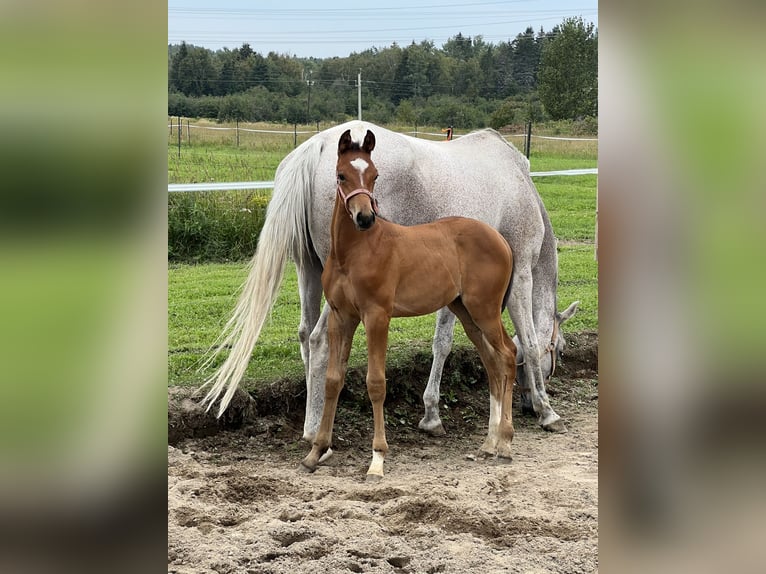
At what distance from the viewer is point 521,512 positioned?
346 cm

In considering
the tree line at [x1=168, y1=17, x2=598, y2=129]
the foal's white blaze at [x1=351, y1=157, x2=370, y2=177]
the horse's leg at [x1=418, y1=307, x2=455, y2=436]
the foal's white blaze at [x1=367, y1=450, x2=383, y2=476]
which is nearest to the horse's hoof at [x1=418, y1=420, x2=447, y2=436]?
the horse's leg at [x1=418, y1=307, x2=455, y2=436]

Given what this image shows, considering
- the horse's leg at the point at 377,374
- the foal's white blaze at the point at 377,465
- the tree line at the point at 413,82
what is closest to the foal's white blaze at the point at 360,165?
the horse's leg at the point at 377,374

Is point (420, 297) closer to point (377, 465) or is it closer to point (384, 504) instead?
point (377, 465)

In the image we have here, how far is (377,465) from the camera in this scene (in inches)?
159

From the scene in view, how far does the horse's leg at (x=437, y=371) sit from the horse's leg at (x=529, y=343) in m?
0.44

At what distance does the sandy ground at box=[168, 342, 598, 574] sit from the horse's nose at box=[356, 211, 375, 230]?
1292 millimetres

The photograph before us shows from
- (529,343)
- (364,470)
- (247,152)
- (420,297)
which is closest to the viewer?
(420,297)

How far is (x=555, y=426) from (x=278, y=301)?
9.74 feet

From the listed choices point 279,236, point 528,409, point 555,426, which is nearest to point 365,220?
point 279,236
